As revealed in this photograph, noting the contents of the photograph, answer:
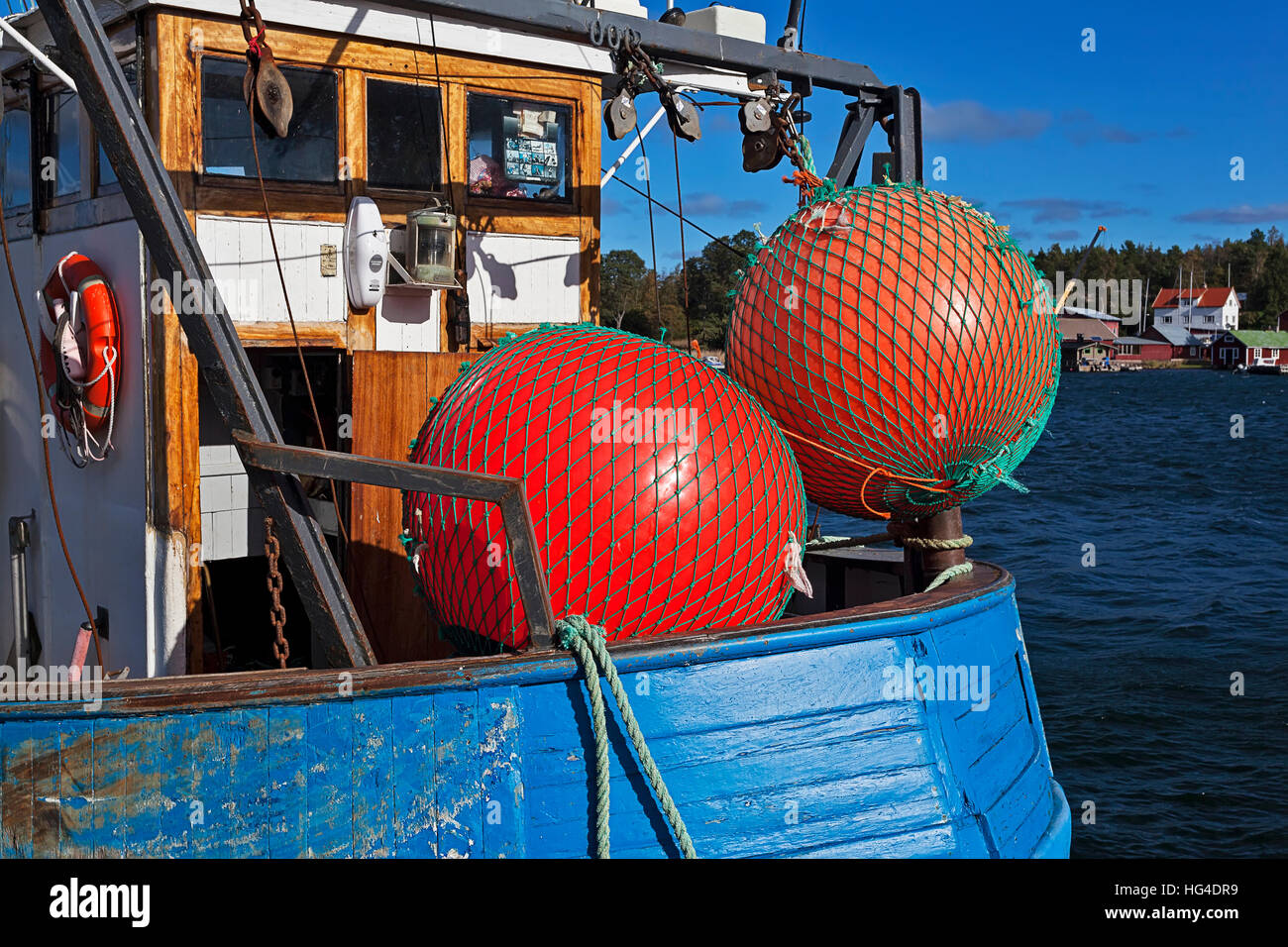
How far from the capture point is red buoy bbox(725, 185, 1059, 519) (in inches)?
187

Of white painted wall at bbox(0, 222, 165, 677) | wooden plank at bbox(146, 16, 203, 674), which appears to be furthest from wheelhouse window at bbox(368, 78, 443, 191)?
white painted wall at bbox(0, 222, 165, 677)

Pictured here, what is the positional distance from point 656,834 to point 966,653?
1.55 m

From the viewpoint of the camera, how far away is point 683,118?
7.13 metres

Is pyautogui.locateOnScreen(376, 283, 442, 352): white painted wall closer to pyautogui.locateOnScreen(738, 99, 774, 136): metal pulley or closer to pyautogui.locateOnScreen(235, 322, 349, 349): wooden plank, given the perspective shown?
pyautogui.locateOnScreen(235, 322, 349, 349): wooden plank

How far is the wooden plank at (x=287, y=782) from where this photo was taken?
12.3ft

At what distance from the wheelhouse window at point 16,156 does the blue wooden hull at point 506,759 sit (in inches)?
165

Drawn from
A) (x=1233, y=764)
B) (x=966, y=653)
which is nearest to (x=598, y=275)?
(x=966, y=653)

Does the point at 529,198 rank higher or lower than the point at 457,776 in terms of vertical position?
higher

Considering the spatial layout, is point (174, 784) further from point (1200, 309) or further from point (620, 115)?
point (1200, 309)

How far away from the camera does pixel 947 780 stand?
14.7 ft

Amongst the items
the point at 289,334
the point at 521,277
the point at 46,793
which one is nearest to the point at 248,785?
the point at 46,793

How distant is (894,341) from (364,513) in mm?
2707

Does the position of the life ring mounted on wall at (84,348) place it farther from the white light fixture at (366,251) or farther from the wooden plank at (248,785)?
the wooden plank at (248,785)
